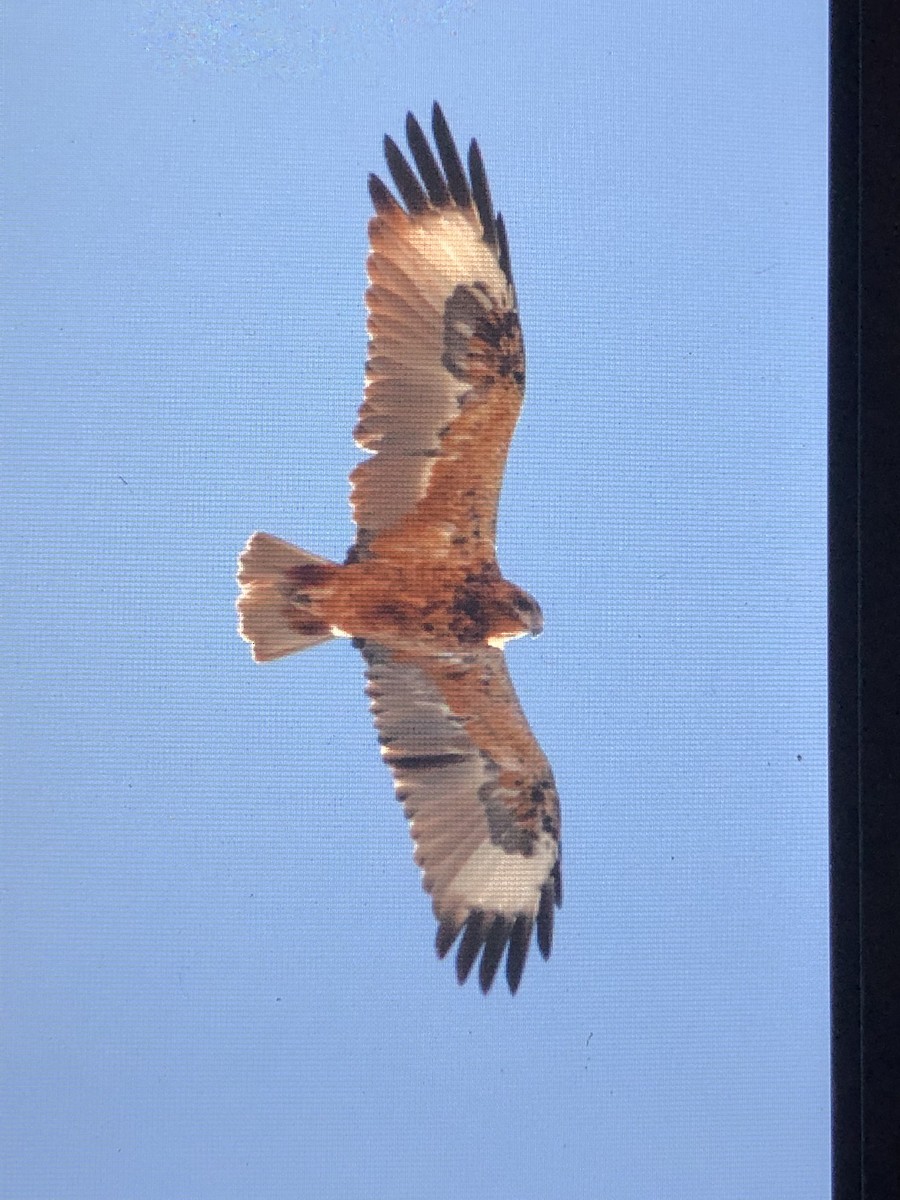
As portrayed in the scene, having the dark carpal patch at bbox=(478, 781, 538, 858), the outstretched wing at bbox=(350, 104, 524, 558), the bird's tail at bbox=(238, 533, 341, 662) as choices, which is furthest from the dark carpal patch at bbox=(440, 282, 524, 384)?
the dark carpal patch at bbox=(478, 781, 538, 858)

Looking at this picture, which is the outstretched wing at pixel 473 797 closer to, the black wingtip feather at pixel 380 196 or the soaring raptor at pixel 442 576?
the soaring raptor at pixel 442 576

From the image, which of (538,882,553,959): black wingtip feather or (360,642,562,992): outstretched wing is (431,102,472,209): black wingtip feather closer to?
(360,642,562,992): outstretched wing

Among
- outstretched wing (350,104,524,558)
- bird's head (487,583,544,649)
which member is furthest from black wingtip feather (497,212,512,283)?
bird's head (487,583,544,649)

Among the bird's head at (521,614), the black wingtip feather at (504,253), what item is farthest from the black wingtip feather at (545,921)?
the black wingtip feather at (504,253)

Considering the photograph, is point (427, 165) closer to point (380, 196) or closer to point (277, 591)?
point (380, 196)

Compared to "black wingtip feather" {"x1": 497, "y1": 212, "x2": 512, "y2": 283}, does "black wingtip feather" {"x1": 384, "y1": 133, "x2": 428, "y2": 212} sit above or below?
above

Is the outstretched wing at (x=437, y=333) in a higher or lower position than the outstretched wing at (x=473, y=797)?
higher

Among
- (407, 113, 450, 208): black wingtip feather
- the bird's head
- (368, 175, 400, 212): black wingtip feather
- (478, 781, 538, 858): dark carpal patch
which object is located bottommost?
(478, 781, 538, 858): dark carpal patch
